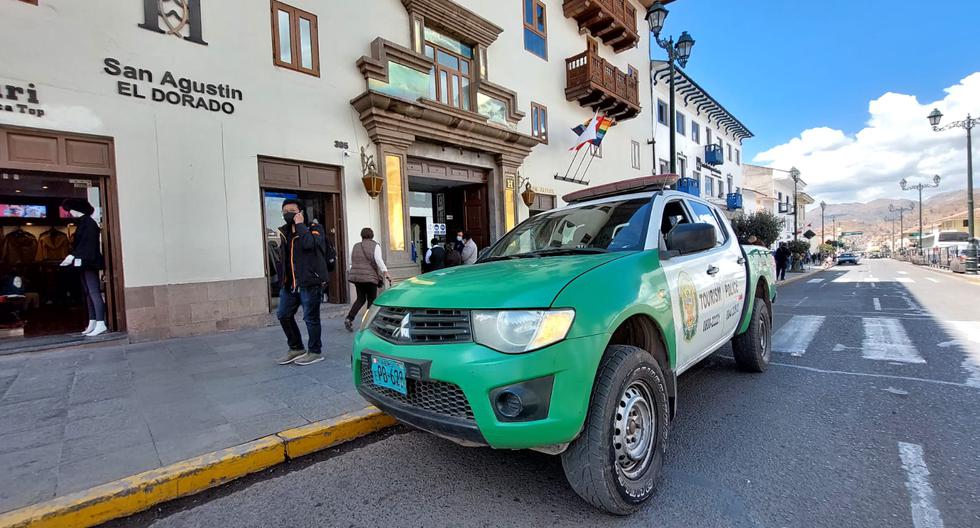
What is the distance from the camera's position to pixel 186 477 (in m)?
2.82

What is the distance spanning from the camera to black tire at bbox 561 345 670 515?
7.22 feet

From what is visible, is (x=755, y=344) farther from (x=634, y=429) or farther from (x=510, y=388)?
(x=510, y=388)

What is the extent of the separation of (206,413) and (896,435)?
546 centimetres

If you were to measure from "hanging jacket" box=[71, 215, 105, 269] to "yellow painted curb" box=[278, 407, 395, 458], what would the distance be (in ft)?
18.1

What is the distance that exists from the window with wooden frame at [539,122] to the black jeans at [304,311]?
10321 mm

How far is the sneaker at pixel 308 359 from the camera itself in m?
5.39

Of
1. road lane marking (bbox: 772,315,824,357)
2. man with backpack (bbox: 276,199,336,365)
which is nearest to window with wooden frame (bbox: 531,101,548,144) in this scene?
road lane marking (bbox: 772,315,824,357)

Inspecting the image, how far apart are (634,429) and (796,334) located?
20.8 ft

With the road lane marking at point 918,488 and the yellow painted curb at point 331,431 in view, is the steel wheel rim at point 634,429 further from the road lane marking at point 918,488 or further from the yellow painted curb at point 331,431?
the yellow painted curb at point 331,431

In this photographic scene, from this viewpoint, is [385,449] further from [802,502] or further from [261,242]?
[261,242]

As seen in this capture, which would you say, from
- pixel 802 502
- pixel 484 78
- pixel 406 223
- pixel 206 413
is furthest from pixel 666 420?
pixel 484 78

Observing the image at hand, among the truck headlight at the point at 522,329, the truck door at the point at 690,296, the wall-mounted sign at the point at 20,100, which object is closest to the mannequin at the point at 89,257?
the wall-mounted sign at the point at 20,100

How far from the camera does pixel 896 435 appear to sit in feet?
10.7

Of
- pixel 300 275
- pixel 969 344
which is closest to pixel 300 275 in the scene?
pixel 300 275
